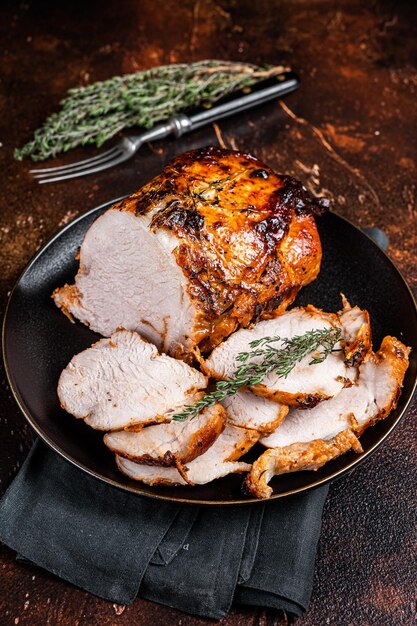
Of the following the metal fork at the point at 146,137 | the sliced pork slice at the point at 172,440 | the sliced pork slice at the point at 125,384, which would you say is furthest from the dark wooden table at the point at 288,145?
the sliced pork slice at the point at 172,440

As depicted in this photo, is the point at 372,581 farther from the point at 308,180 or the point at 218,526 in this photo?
the point at 308,180

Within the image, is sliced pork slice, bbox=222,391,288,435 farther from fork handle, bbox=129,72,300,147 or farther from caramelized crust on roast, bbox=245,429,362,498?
fork handle, bbox=129,72,300,147

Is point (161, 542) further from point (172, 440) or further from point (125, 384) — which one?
point (125, 384)

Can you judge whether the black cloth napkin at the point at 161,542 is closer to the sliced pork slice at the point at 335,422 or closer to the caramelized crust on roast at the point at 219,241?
the sliced pork slice at the point at 335,422

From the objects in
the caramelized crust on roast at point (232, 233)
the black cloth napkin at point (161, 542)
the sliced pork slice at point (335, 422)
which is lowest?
the black cloth napkin at point (161, 542)

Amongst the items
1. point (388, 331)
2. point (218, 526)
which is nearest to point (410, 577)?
point (218, 526)

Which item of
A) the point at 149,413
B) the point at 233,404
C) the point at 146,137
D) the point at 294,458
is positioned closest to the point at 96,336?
the point at 149,413
